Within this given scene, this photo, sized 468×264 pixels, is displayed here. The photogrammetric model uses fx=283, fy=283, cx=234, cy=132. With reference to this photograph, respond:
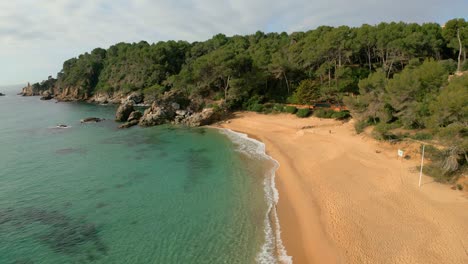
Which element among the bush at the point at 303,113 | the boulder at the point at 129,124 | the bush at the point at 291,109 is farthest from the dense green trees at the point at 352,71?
the boulder at the point at 129,124

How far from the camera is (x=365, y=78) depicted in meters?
38.8

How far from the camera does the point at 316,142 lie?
28.5 m

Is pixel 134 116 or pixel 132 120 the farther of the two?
pixel 134 116

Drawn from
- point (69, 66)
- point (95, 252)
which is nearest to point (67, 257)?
point (95, 252)

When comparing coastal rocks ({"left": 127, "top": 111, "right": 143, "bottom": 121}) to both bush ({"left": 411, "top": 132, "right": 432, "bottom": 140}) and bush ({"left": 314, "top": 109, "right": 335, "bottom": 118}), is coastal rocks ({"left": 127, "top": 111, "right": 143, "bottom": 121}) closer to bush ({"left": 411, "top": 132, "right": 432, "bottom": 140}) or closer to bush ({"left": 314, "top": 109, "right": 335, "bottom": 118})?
bush ({"left": 314, "top": 109, "right": 335, "bottom": 118})

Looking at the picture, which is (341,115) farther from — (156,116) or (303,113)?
(156,116)

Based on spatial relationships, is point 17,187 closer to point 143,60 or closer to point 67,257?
point 67,257

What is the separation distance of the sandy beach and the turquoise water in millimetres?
2130

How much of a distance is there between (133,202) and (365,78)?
1342 inches

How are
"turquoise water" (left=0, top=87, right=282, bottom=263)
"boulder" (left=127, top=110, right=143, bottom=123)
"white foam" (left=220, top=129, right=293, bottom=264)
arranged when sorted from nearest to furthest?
"white foam" (left=220, top=129, right=293, bottom=264), "turquoise water" (left=0, top=87, right=282, bottom=263), "boulder" (left=127, top=110, right=143, bottom=123)

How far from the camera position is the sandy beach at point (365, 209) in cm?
1251

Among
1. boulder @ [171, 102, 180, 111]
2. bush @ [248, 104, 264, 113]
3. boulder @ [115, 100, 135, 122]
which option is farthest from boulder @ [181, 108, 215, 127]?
boulder @ [115, 100, 135, 122]

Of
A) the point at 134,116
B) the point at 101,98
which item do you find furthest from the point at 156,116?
the point at 101,98

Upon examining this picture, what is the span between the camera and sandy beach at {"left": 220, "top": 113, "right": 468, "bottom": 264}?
12.5 m
